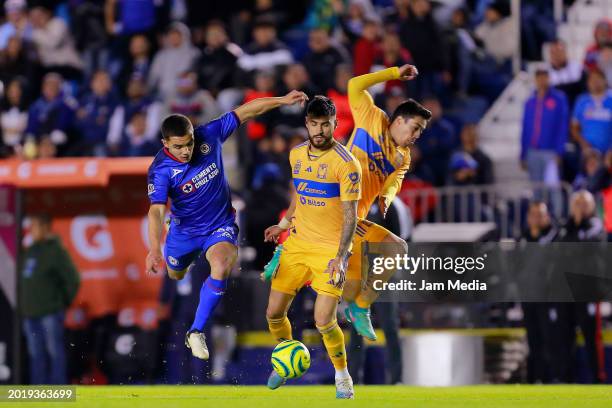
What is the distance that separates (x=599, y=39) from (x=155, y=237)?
9620 mm

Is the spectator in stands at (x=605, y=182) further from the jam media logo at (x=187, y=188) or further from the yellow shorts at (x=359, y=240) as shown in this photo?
the jam media logo at (x=187, y=188)

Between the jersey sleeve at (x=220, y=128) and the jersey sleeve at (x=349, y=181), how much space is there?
1296 mm

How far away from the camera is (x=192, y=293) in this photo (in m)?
15.8

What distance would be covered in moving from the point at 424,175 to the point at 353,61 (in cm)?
235

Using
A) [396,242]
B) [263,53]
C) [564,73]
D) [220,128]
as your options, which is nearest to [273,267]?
[396,242]

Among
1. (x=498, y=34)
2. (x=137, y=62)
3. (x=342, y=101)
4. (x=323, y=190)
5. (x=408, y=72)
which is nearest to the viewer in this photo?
(x=323, y=190)

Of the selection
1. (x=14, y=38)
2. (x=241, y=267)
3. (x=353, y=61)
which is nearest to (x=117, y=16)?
(x=14, y=38)

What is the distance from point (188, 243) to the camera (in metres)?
12.8

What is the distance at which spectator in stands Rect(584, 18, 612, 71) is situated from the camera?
19.7 m

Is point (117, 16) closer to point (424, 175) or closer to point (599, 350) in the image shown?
point (424, 175)

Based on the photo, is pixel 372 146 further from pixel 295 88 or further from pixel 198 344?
pixel 295 88

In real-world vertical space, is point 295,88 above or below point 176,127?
above

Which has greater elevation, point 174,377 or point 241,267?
point 241,267

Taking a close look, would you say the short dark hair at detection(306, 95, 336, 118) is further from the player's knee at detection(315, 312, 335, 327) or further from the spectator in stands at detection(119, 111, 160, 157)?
the spectator in stands at detection(119, 111, 160, 157)
